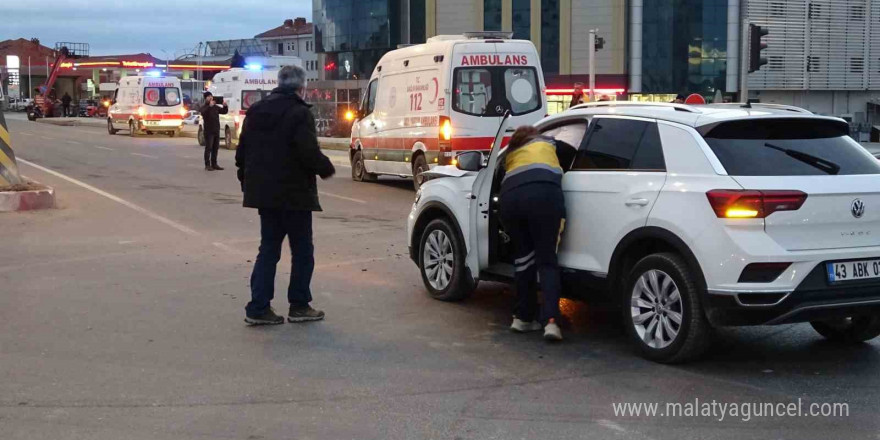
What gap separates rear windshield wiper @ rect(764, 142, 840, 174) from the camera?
616cm

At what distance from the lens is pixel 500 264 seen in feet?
25.4

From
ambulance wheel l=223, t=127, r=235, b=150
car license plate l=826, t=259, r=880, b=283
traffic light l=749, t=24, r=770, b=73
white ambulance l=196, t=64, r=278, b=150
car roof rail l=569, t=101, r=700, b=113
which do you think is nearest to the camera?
car license plate l=826, t=259, r=880, b=283

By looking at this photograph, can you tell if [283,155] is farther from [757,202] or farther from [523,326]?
[757,202]

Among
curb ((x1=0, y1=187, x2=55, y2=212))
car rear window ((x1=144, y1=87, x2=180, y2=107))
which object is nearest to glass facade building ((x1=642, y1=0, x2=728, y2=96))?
car rear window ((x1=144, y1=87, x2=180, y2=107))

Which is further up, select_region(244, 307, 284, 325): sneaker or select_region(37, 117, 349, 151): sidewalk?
select_region(37, 117, 349, 151): sidewalk

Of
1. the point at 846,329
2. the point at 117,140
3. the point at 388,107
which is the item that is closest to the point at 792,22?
the point at 117,140

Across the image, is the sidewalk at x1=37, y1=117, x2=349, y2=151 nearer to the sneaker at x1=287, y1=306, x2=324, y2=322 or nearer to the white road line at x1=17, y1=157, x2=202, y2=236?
the white road line at x1=17, y1=157, x2=202, y2=236

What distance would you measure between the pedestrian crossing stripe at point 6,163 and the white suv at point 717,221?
9822mm

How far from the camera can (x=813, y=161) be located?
6.18 metres

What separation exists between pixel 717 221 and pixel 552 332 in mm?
1553

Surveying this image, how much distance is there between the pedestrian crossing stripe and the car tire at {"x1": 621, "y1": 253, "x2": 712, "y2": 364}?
1100cm

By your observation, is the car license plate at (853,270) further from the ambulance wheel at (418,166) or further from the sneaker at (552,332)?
the ambulance wheel at (418,166)

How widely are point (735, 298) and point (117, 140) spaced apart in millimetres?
34343

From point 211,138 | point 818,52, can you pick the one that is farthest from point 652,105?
point 818,52
